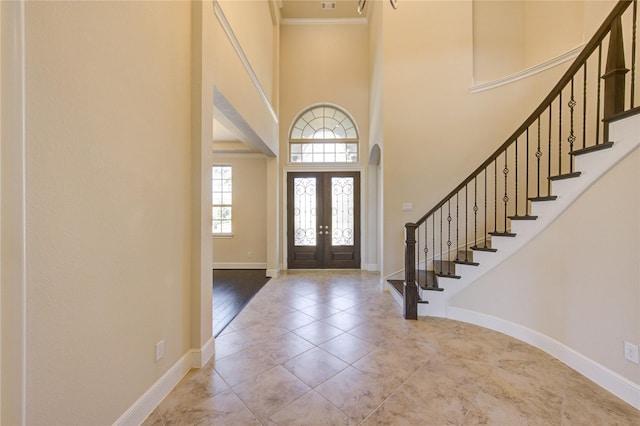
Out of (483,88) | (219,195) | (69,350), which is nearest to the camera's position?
(69,350)

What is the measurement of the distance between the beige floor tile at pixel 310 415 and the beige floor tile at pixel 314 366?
180 mm

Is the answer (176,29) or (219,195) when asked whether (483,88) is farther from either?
(219,195)

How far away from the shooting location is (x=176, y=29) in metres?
1.88

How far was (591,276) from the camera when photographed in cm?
194

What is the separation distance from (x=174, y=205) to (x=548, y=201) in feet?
10.6

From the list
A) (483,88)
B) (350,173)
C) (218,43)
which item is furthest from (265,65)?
(483,88)

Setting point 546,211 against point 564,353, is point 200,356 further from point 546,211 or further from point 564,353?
point 546,211

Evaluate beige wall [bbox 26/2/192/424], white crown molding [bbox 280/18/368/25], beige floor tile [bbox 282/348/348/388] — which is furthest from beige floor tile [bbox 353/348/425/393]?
white crown molding [bbox 280/18/368/25]

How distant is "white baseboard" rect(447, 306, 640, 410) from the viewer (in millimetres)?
1696

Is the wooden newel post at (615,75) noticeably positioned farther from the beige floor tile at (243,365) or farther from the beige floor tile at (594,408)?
the beige floor tile at (243,365)

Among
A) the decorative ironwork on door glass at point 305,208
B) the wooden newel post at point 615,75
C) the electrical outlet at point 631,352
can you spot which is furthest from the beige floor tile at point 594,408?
the decorative ironwork on door glass at point 305,208

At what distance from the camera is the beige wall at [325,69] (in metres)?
5.76

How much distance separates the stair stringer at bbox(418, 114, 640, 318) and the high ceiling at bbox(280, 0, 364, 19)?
548 centimetres

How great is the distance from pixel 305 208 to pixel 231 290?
238 centimetres
